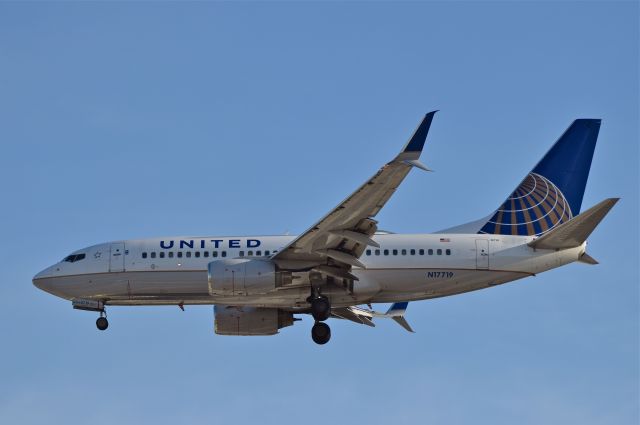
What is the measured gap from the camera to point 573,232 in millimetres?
38156

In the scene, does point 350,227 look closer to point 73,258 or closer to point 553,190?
point 553,190

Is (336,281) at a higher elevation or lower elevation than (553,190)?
lower

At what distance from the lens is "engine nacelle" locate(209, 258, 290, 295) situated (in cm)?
3778

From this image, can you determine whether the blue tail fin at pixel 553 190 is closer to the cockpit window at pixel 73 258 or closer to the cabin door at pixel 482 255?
the cabin door at pixel 482 255

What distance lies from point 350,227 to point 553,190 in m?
9.21

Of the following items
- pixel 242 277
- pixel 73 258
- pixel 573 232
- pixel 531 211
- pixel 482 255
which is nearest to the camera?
pixel 242 277

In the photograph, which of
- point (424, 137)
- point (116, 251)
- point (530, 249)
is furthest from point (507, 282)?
point (116, 251)

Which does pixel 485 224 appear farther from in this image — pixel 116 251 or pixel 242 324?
pixel 116 251

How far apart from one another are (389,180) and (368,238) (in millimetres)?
2821

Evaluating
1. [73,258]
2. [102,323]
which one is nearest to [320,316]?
Result: [102,323]

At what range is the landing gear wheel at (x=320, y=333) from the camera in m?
40.1

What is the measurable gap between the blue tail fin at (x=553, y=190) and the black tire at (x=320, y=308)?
571 cm

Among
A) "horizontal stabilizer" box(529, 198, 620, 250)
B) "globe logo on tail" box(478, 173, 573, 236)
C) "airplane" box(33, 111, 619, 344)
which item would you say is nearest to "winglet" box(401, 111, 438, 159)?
"airplane" box(33, 111, 619, 344)

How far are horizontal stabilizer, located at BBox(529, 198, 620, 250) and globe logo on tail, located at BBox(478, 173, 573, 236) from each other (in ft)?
5.94
